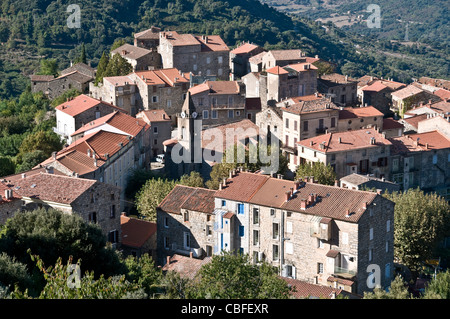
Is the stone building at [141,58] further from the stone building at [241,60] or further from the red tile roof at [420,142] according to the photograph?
the red tile roof at [420,142]

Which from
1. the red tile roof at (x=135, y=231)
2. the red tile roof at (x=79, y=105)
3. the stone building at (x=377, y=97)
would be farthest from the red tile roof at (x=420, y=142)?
the red tile roof at (x=79, y=105)

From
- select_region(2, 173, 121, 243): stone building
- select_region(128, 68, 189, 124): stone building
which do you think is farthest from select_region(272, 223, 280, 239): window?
select_region(128, 68, 189, 124): stone building

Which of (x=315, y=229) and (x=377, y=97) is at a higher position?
(x=315, y=229)

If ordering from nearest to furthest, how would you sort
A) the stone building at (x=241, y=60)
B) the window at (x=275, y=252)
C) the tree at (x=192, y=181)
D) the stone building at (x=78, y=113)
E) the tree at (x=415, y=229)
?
the window at (x=275, y=252) < the tree at (x=415, y=229) < the tree at (x=192, y=181) < the stone building at (x=78, y=113) < the stone building at (x=241, y=60)

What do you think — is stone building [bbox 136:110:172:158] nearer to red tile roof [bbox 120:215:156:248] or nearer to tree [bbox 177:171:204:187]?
tree [bbox 177:171:204:187]

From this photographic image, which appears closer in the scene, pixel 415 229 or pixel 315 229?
pixel 315 229

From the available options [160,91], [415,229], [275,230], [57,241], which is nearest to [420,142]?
[415,229]

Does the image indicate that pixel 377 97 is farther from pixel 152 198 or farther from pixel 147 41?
pixel 152 198
